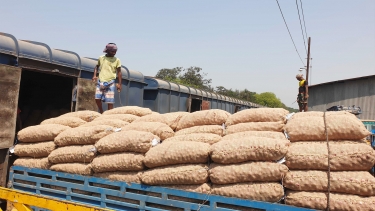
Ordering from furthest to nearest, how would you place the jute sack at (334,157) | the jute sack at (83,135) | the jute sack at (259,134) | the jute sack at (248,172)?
the jute sack at (83,135), the jute sack at (259,134), the jute sack at (248,172), the jute sack at (334,157)

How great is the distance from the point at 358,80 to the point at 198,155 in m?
17.4

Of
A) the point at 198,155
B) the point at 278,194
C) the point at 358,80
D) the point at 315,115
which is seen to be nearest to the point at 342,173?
the point at 278,194

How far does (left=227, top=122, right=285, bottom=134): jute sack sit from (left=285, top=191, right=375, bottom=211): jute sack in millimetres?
696

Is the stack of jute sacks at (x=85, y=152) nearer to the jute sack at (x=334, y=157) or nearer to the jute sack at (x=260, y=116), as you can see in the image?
the jute sack at (x=260, y=116)

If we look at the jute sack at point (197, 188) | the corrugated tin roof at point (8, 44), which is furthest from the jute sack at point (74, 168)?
the corrugated tin roof at point (8, 44)

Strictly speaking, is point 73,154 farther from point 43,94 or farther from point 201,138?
point 43,94

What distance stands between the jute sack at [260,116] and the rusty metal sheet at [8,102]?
2.94 meters

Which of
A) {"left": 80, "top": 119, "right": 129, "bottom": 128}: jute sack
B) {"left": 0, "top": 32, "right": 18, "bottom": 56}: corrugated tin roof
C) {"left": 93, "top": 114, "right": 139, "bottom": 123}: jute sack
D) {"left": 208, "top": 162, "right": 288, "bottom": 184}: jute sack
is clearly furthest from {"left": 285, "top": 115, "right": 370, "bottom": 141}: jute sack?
{"left": 0, "top": 32, "right": 18, "bottom": 56}: corrugated tin roof

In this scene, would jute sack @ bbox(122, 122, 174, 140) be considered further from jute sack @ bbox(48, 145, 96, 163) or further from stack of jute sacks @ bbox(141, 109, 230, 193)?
jute sack @ bbox(48, 145, 96, 163)

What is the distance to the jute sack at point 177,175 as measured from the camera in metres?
2.54

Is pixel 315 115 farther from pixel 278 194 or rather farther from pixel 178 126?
pixel 178 126

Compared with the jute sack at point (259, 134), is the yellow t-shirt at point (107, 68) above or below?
above

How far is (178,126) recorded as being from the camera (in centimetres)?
340

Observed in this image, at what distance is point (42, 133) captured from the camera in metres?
3.63
